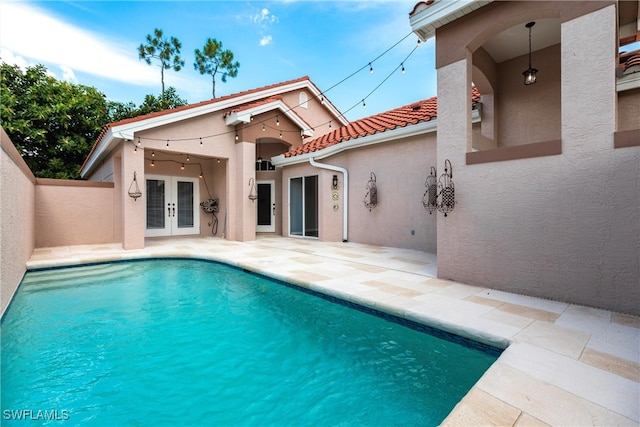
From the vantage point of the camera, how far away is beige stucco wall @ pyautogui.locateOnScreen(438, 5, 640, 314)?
12.3ft

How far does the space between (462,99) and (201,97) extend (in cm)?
2627

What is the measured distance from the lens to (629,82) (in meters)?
5.47

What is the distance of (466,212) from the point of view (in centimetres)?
523

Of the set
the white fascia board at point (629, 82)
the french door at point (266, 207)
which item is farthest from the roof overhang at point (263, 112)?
the white fascia board at point (629, 82)

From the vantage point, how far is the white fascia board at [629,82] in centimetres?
538

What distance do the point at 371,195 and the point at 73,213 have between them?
10.4 m

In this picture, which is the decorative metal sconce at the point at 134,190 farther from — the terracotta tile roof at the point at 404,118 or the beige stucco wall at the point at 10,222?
the terracotta tile roof at the point at 404,118

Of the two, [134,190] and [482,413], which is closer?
[482,413]

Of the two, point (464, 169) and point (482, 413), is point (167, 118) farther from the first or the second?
point (482, 413)

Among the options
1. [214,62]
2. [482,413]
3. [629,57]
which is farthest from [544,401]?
[214,62]

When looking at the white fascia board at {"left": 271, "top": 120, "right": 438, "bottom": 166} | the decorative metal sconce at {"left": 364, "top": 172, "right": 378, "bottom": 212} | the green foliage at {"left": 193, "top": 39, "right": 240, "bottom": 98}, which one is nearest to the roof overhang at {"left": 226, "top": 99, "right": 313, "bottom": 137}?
the white fascia board at {"left": 271, "top": 120, "right": 438, "bottom": 166}

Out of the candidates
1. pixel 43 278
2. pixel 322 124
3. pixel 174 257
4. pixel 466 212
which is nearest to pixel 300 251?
pixel 174 257

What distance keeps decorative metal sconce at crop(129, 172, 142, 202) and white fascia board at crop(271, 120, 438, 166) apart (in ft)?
17.3

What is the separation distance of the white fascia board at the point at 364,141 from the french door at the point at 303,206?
0.83 meters
